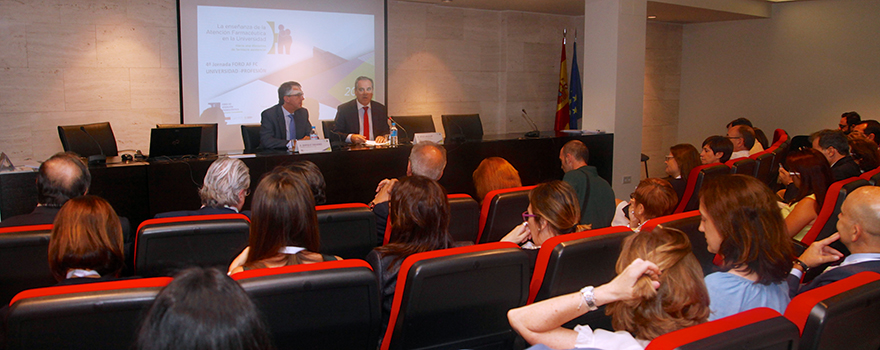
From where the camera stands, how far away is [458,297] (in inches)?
78.0

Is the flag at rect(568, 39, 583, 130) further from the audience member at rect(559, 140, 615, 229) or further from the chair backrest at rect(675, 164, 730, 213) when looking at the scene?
the audience member at rect(559, 140, 615, 229)

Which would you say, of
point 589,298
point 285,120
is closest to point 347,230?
point 589,298

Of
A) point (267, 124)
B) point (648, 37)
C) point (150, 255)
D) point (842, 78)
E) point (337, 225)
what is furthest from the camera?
point (648, 37)

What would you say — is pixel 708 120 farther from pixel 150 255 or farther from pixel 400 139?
pixel 150 255

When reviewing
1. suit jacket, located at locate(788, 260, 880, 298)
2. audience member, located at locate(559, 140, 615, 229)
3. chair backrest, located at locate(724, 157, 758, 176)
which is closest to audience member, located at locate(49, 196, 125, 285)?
suit jacket, located at locate(788, 260, 880, 298)

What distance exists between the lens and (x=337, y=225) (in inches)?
108

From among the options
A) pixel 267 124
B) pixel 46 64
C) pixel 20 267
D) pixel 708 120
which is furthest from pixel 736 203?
pixel 708 120

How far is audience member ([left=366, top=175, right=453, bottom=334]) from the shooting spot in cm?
222

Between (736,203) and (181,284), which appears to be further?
(736,203)

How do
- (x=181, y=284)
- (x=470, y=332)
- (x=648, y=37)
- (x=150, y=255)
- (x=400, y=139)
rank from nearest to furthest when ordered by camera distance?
(x=181, y=284), (x=470, y=332), (x=150, y=255), (x=400, y=139), (x=648, y=37)

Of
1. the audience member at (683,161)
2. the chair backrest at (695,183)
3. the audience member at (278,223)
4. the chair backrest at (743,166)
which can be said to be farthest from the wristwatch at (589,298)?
the chair backrest at (743,166)

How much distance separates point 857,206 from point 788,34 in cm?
839

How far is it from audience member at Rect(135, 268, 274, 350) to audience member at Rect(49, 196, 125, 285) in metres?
1.26

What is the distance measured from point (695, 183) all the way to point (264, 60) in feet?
16.4
